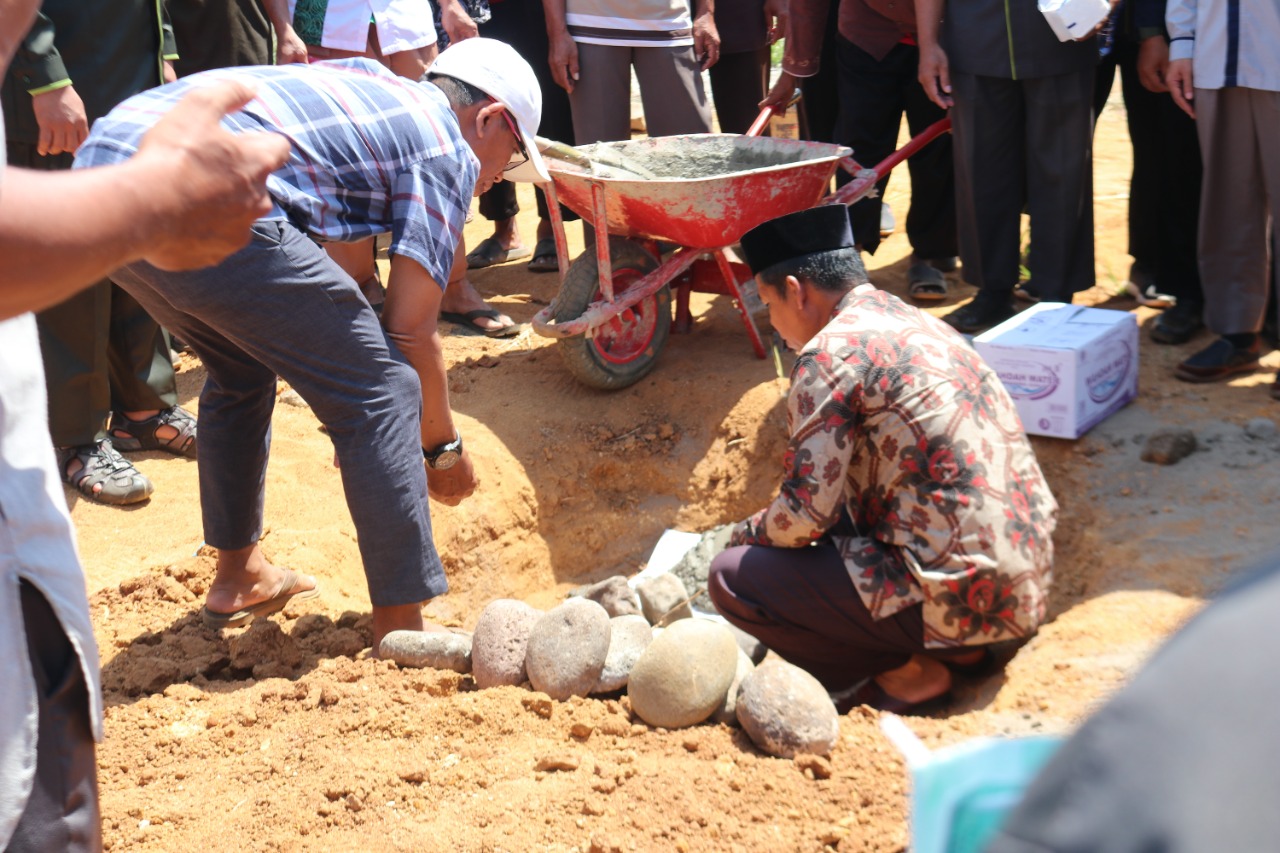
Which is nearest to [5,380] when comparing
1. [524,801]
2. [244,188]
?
[244,188]

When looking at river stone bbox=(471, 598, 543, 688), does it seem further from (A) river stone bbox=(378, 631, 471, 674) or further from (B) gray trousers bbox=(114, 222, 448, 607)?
(B) gray trousers bbox=(114, 222, 448, 607)

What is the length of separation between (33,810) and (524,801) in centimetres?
141

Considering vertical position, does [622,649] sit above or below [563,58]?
below

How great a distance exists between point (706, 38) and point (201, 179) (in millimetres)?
4475

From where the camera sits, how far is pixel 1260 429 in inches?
159

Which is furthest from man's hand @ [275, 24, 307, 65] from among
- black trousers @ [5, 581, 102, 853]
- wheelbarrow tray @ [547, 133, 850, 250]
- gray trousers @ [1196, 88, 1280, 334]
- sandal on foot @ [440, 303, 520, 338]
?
black trousers @ [5, 581, 102, 853]

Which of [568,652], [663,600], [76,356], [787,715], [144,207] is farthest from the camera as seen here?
[76,356]

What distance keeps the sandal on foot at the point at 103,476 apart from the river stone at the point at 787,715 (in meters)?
2.54

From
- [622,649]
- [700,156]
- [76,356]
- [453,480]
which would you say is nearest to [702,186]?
[700,156]

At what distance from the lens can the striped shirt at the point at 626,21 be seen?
5359 mm

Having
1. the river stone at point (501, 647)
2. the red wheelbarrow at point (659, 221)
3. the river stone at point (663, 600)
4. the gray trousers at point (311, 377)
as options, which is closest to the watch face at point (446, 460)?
the gray trousers at point (311, 377)

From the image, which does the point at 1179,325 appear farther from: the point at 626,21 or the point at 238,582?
the point at 238,582

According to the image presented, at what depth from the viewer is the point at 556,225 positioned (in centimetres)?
502

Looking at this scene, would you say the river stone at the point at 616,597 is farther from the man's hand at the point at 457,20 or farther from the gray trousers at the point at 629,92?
the man's hand at the point at 457,20
